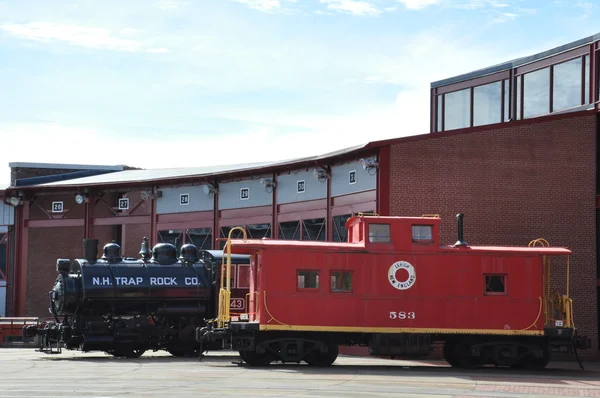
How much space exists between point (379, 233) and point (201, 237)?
18.3 metres

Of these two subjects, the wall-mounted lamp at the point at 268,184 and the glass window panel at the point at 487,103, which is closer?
the wall-mounted lamp at the point at 268,184

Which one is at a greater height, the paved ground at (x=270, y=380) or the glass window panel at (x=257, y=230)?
the glass window panel at (x=257, y=230)

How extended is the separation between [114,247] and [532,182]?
14299 mm

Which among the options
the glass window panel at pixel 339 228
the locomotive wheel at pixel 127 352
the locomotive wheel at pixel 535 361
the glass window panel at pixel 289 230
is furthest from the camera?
the glass window panel at pixel 289 230

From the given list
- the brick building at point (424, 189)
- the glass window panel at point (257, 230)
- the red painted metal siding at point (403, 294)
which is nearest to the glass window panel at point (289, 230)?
the brick building at point (424, 189)

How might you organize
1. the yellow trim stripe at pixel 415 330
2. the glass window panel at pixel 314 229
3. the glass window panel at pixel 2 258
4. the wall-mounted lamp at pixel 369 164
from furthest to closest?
1. the glass window panel at pixel 2 258
2. the glass window panel at pixel 314 229
3. the wall-mounted lamp at pixel 369 164
4. the yellow trim stripe at pixel 415 330

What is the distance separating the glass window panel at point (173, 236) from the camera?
148 feet

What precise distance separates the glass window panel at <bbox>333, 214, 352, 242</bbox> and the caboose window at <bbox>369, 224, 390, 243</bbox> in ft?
28.0

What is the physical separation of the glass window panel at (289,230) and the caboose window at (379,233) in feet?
38.6

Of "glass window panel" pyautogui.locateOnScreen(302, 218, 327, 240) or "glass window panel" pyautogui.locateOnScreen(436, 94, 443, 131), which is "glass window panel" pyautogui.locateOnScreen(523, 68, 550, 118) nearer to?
"glass window panel" pyautogui.locateOnScreen(436, 94, 443, 131)

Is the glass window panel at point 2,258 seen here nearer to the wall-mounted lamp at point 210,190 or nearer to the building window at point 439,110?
the wall-mounted lamp at point 210,190

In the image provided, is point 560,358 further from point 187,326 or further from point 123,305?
point 123,305

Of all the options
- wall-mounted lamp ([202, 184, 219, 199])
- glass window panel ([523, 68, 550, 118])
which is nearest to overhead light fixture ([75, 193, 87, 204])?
wall-mounted lamp ([202, 184, 219, 199])

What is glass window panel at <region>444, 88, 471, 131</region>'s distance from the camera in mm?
46562
